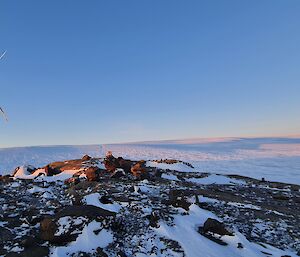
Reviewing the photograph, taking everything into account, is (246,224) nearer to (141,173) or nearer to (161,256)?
(161,256)

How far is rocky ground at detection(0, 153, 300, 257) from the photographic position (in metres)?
5.17

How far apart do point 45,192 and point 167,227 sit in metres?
4.47

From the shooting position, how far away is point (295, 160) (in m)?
23.5

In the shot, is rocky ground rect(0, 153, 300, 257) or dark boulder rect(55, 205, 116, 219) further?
dark boulder rect(55, 205, 116, 219)

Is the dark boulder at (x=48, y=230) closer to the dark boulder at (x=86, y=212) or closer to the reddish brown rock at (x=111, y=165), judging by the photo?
the dark boulder at (x=86, y=212)

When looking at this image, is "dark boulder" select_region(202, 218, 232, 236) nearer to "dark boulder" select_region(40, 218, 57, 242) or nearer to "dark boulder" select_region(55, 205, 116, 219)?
"dark boulder" select_region(55, 205, 116, 219)

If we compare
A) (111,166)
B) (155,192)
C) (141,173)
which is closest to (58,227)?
(155,192)

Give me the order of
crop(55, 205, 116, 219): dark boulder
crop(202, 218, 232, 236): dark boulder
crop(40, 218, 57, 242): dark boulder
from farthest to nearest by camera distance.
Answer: crop(55, 205, 116, 219): dark boulder, crop(202, 218, 232, 236): dark boulder, crop(40, 218, 57, 242): dark boulder

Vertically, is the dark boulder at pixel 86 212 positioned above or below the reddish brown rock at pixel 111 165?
below

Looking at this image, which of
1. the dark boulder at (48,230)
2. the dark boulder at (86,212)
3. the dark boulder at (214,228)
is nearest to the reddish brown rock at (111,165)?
the dark boulder at (86,212)

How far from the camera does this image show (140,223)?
597 centimetres

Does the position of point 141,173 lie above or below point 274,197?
above

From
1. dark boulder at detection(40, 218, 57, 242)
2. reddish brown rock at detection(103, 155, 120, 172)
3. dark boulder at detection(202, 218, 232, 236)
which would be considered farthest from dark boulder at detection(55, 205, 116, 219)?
reddish brown rock at detection(103, 155, 120, 172)

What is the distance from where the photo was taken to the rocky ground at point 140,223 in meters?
5.17
